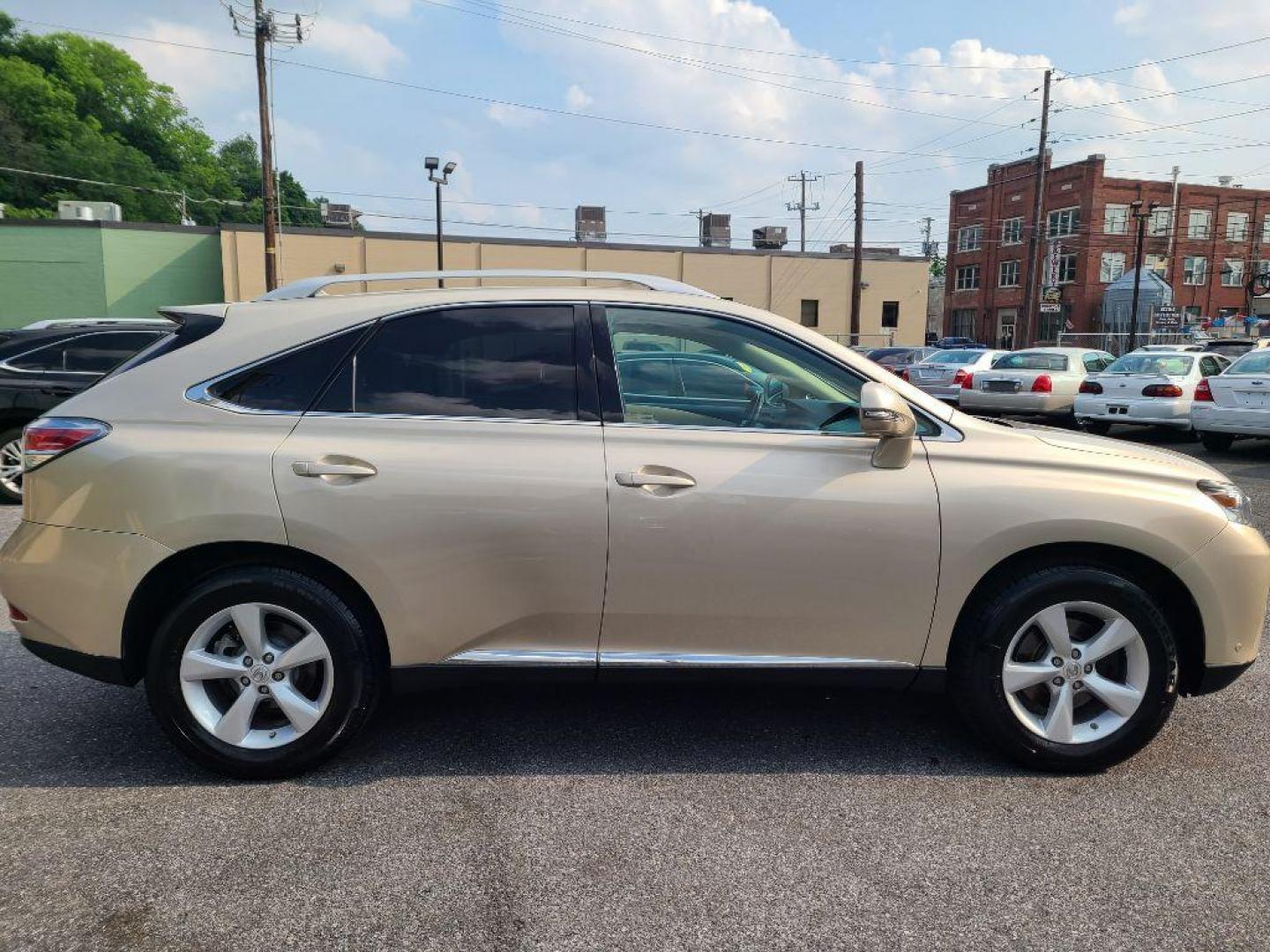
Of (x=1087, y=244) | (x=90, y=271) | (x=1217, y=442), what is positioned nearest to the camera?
(x=1217, y=442)

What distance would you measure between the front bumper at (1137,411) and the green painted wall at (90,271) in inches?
1155

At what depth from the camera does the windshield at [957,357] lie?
1762cm

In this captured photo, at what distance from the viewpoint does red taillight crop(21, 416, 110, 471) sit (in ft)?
9.87

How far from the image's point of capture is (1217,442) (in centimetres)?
1193

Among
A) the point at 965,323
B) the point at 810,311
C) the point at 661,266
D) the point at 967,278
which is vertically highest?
the point at 967,278

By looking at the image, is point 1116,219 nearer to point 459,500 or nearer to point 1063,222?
point 1063,222

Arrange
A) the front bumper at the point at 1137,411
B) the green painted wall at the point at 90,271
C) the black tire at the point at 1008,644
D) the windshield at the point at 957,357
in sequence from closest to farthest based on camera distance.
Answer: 1. the black tire at the point at 1008,644
2. the front bumper at the point at 1137,411
3. the windshield at the point at 957,357
4. the green painted wall at the point at 90,271

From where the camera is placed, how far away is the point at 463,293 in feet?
10.7

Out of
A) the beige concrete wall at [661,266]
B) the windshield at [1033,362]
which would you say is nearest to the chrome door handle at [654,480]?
the windshield at [1033,362]

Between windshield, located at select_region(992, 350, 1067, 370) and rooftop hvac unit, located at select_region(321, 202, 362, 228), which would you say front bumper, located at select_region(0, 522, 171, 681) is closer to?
windshield, located at select_region(992, 350, 1067, 370)

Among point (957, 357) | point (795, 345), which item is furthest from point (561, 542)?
point (957, 357)

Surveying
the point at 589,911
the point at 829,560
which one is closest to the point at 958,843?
the point at 829,560

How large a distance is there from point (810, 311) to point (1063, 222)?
2273 cm

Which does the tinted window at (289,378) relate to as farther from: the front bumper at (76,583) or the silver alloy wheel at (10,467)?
the silver alloy wheel at (10,467)
